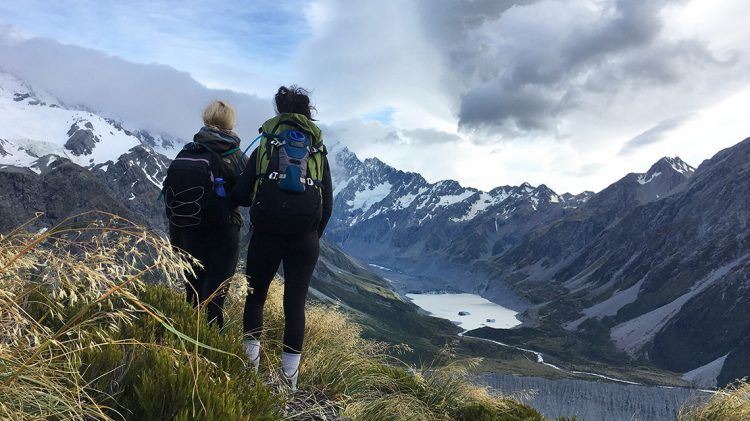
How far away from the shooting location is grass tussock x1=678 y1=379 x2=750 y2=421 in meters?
6.98

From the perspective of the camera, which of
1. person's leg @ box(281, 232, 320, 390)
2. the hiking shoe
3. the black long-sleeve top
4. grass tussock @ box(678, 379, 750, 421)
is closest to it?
the hiking shoe

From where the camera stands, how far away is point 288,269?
5461mm

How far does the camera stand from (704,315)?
193 m

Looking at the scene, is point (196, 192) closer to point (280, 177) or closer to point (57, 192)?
point (280, 177)

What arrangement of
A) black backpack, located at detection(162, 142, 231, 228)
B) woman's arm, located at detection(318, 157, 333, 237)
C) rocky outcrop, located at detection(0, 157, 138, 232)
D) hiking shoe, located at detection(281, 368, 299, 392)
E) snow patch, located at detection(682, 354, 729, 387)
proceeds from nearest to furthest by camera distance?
hiking shoe, located at detection(281, 368, 299, 392) < woman's arm, located at detection(318, 157, 333, 237) < black backpack, located at detection(162, 142, 231, 228) < snow patch, located at detection(682, 354, 729, 387) < rocky outcrop, located at detection(0, 157, 138, 232)

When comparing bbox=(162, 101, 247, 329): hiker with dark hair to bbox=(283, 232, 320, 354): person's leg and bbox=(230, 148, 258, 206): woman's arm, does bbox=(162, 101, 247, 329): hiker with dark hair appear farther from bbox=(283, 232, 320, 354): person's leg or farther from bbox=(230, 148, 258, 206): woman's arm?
bbox=(283, 232, 320, 354): person's leg

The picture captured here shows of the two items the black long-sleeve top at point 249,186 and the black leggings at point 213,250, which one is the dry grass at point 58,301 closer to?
the black long-sleeve top at point 249,186

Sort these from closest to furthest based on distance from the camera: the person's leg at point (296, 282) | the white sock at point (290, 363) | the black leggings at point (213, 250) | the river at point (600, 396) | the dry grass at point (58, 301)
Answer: the dry grass at point (58, 301) → the white sock at point (290, 363) → the person's leg at point (296, 282) → the black leggings at point (213, 250) → the river at point (600, 396)

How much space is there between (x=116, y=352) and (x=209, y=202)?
277 centimetres

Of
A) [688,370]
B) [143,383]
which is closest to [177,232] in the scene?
[143,383]

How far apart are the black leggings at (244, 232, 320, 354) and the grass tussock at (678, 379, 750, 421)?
18.8 ft

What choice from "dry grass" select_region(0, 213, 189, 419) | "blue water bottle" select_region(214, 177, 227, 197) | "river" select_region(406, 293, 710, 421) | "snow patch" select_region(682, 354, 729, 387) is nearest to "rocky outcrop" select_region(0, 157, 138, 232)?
"river" select_region(406, 293, 710, 421)

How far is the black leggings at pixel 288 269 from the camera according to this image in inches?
211

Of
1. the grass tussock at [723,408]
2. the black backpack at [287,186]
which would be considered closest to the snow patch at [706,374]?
the grass tussock at [723,408]
